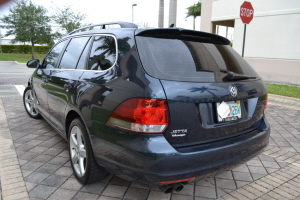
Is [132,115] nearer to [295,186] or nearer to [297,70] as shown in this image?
[295,186]

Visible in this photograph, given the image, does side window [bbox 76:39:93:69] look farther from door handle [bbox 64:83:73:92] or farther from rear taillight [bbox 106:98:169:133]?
rear taillight [bbox 106:98:169:133]

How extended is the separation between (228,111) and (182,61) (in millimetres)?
592

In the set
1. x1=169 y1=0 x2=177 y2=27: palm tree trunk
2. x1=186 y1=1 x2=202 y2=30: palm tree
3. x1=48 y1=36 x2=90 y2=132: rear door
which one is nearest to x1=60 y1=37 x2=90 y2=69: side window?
x1=48 y1=36 x2=90 y2=132: rear door

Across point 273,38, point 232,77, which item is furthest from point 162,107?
point 273,38

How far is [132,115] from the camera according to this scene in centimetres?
193

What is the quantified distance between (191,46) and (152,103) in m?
0.79

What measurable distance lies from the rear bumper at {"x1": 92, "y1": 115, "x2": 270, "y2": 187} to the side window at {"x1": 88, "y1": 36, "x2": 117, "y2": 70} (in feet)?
1.88

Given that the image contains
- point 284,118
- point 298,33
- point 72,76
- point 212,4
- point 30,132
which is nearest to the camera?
point 72,76

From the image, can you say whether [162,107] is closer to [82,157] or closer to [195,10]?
[82,157]

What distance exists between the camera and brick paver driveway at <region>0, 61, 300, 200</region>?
2.55 metres

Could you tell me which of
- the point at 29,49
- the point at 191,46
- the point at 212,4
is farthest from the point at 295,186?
the point at 29,49

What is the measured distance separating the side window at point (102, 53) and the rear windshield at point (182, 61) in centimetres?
33

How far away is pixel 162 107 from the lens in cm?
190

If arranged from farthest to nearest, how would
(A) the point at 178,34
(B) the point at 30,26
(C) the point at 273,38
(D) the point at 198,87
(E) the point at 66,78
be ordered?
(B) the point at 30,26 → (C) the point at 273,38 → (E) the point at 66,78 → (A) the point at 178,34 → (D) the point at 198,87
